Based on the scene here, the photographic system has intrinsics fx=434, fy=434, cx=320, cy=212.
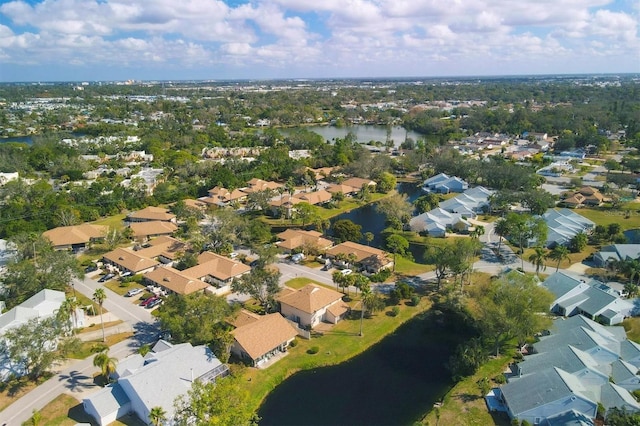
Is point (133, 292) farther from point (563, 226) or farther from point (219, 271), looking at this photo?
point (563, 226)

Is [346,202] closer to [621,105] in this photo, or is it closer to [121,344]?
[121,344]

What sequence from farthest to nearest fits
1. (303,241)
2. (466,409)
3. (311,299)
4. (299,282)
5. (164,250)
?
(303,241)
(164,250)
(299,282)
(311,299)
(466,409)

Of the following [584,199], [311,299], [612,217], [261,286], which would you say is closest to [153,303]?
[261,286]

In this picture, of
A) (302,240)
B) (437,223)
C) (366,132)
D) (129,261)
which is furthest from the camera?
(366,132)

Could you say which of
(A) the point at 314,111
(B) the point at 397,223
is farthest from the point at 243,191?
(A) the point at 314,111

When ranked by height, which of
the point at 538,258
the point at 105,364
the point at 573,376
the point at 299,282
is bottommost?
the point at 299,282

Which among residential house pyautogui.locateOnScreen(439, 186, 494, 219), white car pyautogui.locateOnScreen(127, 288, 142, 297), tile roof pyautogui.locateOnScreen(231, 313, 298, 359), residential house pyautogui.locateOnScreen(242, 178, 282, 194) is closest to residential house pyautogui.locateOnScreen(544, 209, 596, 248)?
residential house pyautogui.locateOnScreen(439, 186, 494, 219)

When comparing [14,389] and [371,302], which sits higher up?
[371,302]

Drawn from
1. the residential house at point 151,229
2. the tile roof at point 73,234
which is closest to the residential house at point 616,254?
the residential house at point 151,229
